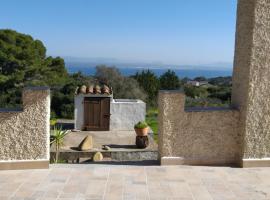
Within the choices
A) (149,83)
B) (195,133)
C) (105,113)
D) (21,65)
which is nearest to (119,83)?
(149,83)

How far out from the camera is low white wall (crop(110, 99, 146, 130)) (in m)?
18.7

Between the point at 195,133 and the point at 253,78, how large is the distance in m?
1.53

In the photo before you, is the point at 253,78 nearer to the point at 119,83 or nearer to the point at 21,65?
the point at 119,83

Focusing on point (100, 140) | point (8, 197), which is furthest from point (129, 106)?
point (8, 197)

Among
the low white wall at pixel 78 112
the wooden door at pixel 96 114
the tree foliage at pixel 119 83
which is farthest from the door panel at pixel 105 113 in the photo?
the tree foliage at pixel 119 83

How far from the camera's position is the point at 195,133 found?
6.91m

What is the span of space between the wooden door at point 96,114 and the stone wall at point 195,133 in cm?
1189

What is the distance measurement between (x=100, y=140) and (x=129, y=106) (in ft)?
10.8

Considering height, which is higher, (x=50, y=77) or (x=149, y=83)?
(x=50, y=77)

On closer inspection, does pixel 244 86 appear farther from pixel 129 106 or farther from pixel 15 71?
pixel 15 71

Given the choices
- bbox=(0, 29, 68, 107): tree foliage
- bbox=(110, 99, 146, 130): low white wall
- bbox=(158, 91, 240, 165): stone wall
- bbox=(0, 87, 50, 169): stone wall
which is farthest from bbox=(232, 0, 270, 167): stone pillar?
bbox=(0, 29, 68, 107): tree foliage

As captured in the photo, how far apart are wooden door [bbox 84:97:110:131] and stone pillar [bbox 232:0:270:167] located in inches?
474

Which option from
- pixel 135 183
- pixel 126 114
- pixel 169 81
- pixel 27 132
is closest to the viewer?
pixel 135 183

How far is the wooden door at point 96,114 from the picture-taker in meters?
18.6
